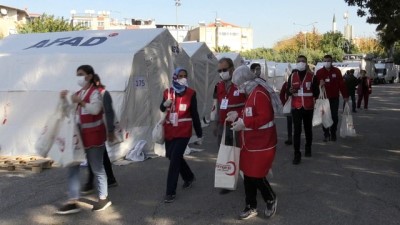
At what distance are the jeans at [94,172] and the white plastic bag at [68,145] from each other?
132mm

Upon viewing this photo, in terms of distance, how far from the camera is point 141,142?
32.1 ft

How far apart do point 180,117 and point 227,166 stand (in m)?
1.10

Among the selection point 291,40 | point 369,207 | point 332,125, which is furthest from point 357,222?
point 291,40

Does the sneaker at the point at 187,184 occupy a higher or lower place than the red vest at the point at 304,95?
lower

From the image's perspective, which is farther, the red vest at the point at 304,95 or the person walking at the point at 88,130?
the red vest at the point at 304,95

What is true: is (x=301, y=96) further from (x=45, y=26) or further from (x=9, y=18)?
(x=9, y=18)

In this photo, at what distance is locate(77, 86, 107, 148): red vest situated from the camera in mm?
5719

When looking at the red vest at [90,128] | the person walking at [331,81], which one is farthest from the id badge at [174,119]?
the person walking at [331,81]

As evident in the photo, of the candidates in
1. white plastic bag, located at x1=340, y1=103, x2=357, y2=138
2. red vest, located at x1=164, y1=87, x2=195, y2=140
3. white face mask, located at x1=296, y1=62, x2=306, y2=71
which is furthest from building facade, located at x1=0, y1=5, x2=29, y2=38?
red vest, located at x1=164, y1=87, x2=195, y2=140

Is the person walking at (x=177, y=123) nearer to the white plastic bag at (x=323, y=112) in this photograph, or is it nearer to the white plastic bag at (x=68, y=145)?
the white plastic bag at (x=68, y=145)

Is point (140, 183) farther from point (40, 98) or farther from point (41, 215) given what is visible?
point (40, 98)

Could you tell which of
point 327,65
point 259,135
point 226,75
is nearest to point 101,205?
point 259,135

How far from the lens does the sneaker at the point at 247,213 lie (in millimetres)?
5367

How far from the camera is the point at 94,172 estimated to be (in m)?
5.81
